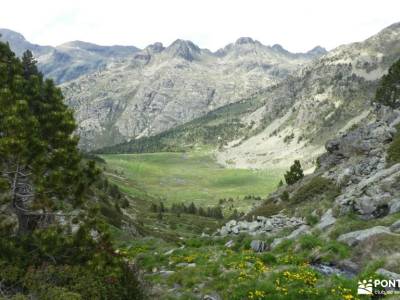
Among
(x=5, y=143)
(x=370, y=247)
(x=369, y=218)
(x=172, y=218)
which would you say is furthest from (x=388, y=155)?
(x=172, y=218)

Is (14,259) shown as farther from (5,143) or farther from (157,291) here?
(157,291)

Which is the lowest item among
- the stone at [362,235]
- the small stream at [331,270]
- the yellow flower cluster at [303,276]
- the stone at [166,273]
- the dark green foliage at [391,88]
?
the stone at [166,273]

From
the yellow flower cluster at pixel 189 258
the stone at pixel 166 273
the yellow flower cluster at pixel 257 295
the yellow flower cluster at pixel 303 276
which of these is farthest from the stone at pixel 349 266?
the stone at pixel 166 273

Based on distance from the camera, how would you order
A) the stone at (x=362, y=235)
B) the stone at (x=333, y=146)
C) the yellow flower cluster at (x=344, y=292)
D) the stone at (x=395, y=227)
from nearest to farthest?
the yellow flower cluster at (x=344, y=292), the stone at (x=362, y=235), the stone at (x=395, y=227), the stone at (x=333, y=146)

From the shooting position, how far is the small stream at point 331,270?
19934 millimetres

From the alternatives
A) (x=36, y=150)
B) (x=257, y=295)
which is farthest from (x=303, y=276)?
(x=36, y=150)

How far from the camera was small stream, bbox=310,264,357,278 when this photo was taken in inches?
785

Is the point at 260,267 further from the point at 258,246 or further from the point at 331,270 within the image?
the point at 258,246

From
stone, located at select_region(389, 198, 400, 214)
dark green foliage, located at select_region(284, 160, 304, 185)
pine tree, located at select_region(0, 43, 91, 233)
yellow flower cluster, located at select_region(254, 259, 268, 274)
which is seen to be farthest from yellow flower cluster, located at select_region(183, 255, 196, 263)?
dark green foliage, located at select_region(284, 160, 304, 185)

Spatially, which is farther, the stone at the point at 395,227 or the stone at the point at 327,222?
the stone at the point at 327,222

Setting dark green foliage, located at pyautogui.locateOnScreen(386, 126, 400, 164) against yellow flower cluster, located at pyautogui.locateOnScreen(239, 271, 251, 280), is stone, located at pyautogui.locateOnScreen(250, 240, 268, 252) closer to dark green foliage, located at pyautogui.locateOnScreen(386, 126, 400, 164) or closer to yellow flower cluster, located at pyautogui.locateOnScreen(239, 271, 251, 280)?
yellow flower cluster, located at pyautogui.locateOnScreen(239, 271, 251, 280)

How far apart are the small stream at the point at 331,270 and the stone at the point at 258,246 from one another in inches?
294

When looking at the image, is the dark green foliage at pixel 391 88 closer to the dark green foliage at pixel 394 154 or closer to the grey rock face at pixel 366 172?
the grey rock face at pixel 366 172

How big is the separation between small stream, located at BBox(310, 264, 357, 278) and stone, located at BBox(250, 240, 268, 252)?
7.47m
